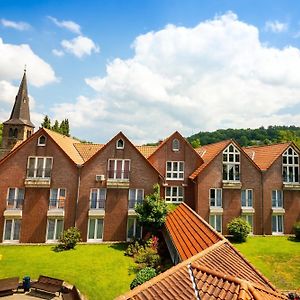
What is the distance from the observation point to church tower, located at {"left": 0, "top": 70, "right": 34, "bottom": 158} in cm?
6253

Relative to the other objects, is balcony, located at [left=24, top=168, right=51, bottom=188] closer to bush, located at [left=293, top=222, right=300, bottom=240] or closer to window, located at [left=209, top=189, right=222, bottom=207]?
window, located at [left=209, top=189, right=222, bottom=207]

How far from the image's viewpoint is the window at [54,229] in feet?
94.9

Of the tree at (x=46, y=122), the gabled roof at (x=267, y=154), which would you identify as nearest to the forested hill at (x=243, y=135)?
the tree at (x=46, y=122)

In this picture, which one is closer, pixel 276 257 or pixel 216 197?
pixel 276 257

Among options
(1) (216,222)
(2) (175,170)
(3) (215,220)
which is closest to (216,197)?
(3) (215,220)

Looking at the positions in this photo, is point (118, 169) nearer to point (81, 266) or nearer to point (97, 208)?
point (97, 208)

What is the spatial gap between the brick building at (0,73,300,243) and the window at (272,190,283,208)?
12cm

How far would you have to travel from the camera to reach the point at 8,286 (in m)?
17.5

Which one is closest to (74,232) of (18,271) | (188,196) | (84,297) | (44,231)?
(44,231)

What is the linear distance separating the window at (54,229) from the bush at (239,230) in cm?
1867

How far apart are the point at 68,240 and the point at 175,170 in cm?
1469

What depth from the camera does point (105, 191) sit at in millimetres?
30172

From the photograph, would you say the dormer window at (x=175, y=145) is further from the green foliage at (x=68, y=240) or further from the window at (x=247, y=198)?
the green foliage at (x=68, y=240)

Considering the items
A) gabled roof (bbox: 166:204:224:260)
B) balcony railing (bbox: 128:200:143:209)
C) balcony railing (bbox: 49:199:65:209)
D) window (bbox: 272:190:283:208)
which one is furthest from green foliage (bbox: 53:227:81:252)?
window (bbox: 272:190:283:208)
